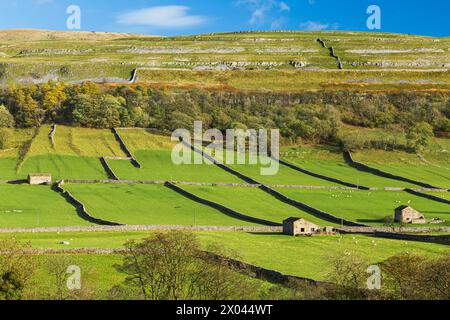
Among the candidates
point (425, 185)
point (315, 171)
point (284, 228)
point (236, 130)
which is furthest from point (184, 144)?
point (284, 228)

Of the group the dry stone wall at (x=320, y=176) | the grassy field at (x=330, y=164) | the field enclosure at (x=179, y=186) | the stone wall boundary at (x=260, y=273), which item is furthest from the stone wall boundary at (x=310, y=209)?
the stone wall boundary at (x=260, y=273)

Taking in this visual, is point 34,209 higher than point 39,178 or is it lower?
lower

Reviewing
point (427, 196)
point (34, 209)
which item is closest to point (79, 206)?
point (34, 209)

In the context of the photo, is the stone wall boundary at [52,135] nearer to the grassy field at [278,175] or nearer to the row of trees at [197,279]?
the grassy field at [278,175]

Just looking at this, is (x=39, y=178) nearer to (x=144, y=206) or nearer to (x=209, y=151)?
(x=144, y=206)

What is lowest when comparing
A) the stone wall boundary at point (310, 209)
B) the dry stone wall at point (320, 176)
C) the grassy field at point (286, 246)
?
the grassy field at point (286, 246)
